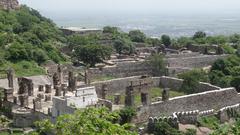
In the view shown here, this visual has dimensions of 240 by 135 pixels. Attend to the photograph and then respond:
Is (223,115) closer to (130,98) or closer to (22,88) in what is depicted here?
(130,98)

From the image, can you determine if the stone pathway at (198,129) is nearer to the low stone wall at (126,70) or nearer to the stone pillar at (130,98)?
the stone pillar at (130,98)

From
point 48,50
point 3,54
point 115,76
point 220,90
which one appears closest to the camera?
point 220,90

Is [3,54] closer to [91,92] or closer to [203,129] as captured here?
[91,92]

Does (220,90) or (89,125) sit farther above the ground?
(89,125)

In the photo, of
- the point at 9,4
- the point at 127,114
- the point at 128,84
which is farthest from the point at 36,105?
the point at 9,4

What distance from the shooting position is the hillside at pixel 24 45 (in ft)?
152

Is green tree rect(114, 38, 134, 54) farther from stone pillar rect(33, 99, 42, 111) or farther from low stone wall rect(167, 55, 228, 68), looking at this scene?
stone pillar rect(33, 99, 42, 111)

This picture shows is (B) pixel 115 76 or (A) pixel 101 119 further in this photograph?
(B) pixel 115 76

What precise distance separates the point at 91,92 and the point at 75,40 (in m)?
33.2

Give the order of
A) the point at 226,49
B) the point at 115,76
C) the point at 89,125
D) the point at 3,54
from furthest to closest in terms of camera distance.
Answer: the point at 226,49
the point at 115,76
the point at 3,54
the point at 89,125

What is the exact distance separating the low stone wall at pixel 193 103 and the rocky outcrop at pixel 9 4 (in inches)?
1821

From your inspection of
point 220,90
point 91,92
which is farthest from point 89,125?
point 220,90

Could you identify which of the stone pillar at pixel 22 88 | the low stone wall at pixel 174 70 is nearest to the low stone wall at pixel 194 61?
the low stone wall at pixel 174 70

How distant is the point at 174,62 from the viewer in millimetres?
55844
